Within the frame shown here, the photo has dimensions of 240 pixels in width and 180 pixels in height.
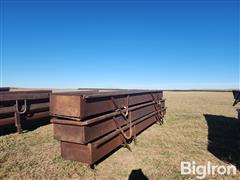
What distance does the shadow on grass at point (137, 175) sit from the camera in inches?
172

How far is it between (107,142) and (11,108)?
192 inches

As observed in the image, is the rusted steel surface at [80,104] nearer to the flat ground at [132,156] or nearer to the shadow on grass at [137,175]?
the flat ground at [132,156]

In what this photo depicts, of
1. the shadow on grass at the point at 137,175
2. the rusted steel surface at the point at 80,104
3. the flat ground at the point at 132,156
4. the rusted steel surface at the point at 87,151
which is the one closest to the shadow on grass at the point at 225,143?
the flat ground at the point at 132,156

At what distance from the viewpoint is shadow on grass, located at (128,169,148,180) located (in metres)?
4.36

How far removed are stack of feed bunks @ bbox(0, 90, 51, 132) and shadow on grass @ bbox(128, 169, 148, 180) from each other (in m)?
5.66

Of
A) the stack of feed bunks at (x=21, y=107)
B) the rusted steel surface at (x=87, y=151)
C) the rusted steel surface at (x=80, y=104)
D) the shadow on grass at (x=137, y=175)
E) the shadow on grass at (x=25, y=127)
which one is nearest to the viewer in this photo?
the shadow on grass at (x=137, y=175)

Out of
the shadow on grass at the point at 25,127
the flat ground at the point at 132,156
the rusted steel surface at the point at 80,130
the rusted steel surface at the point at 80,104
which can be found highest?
the rusted steel surface at the point at 80,104

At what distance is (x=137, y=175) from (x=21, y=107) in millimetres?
6030

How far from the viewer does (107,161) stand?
17.1ft

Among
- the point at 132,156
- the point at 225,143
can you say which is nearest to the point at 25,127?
the point at 132,156

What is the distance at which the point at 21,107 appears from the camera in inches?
321

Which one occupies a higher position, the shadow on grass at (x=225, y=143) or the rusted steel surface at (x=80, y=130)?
the rusted steel surface at (x=80, y=130)

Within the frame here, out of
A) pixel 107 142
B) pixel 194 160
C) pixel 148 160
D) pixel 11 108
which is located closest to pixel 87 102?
pixel 107 142
